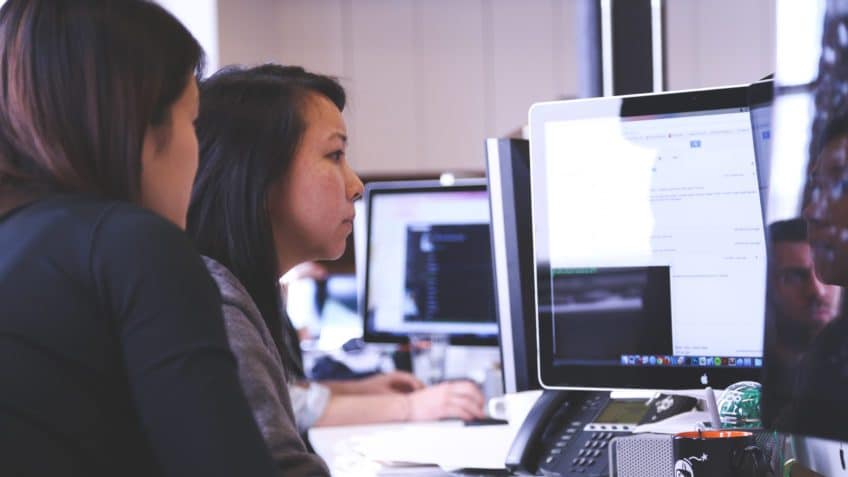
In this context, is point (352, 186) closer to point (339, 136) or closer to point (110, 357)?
point (339, 136)

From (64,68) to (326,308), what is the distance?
3652 mm

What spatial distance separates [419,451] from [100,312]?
92 cm

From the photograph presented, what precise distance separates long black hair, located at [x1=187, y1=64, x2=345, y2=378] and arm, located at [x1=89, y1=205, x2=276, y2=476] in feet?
1.93

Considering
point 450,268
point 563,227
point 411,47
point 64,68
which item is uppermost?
point 411,47

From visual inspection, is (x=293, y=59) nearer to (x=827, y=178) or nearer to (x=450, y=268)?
(x=450, y=268)

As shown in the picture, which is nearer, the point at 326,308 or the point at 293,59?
the point at 326,308

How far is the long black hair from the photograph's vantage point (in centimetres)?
134

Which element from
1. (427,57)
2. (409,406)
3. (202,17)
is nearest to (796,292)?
(409,406)

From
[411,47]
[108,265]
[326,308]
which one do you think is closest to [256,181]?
[108,265]

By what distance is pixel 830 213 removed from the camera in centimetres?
76

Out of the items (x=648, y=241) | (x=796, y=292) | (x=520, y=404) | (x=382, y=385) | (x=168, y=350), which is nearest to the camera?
(x=168, y=350)

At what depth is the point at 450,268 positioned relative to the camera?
252cm

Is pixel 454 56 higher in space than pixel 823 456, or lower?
higher

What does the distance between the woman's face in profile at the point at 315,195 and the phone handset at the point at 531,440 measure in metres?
0.32
